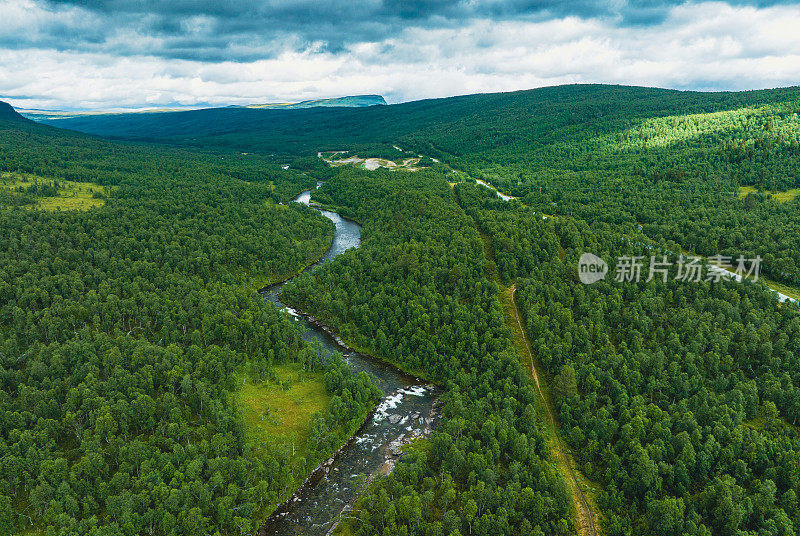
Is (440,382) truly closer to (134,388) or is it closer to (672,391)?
(672,391)

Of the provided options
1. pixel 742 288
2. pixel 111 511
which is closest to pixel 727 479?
pixel 742 288

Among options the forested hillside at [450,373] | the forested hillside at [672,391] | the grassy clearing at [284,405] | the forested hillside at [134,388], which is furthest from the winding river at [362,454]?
A: the forested hillside at [672,391]

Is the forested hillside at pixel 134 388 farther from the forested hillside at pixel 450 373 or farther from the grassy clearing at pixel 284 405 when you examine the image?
the forested hillside at pixel 450 373

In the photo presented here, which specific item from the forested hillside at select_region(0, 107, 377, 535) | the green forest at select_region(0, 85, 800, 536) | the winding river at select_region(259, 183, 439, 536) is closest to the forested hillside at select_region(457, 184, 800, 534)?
the green forest at select_region(0, 85, 800, 536)

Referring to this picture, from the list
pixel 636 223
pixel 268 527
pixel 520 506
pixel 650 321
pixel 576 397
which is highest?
pixel 636 223

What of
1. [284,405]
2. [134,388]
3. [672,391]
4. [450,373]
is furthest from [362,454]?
[672,391]

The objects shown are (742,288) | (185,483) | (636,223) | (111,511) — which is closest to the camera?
(111,511)

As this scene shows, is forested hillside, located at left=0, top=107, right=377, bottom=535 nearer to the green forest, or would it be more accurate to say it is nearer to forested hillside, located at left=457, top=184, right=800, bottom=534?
the green forest

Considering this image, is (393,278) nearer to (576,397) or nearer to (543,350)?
(543,350)
